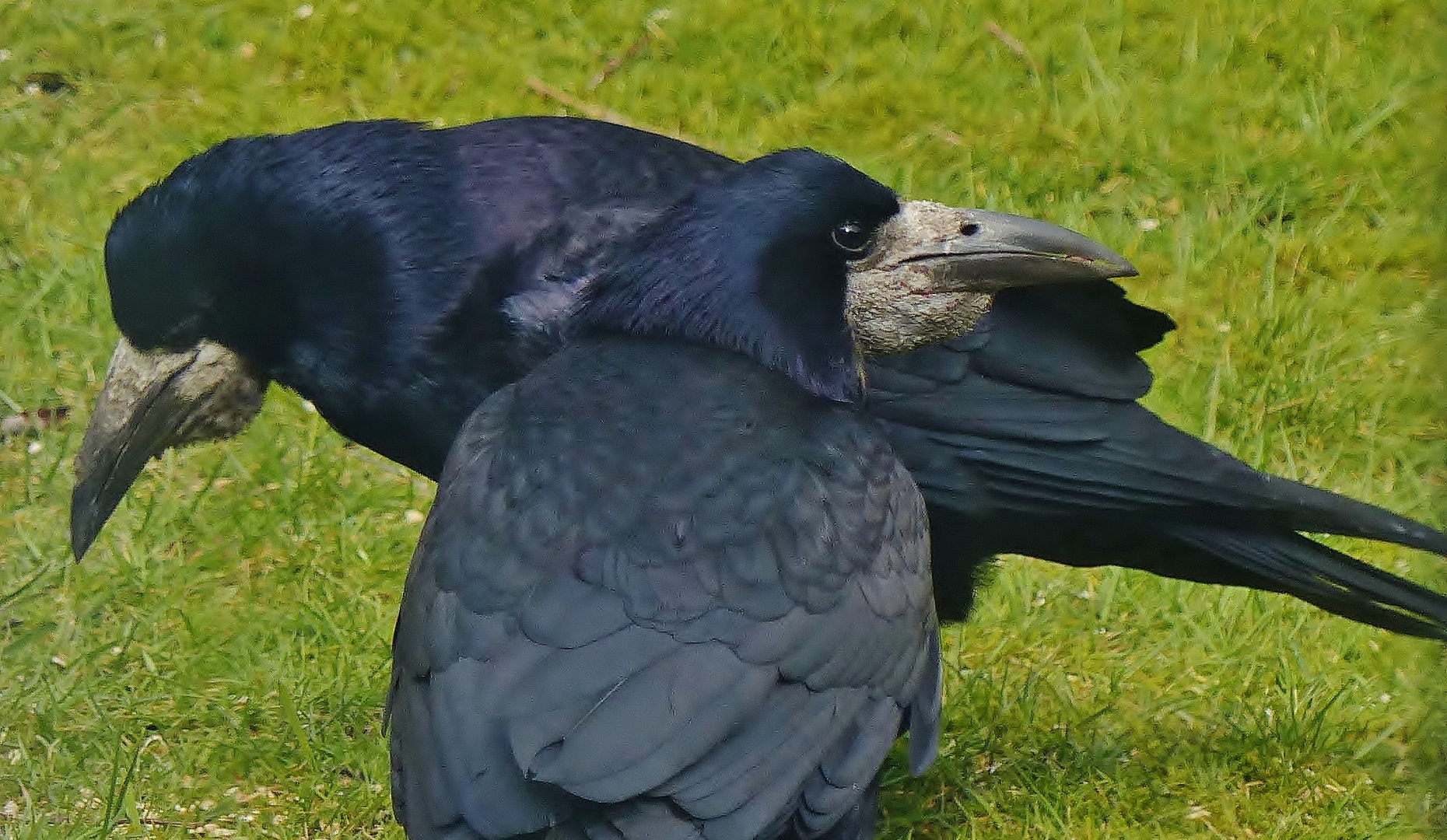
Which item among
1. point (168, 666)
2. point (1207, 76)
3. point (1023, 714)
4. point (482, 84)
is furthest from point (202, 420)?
point (1207, 76)

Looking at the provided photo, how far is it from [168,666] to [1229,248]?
2802 mm

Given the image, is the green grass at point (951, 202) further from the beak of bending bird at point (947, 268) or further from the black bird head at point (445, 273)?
the beak of bending bird at point (947, 268)

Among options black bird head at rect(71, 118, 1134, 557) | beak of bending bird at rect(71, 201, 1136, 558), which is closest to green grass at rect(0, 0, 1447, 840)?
black bird head at rect(71, 118, 1134, 557)

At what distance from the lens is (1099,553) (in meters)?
3.67

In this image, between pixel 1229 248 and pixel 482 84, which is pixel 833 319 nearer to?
Answer: pixel 1229 248

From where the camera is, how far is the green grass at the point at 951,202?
150 inches

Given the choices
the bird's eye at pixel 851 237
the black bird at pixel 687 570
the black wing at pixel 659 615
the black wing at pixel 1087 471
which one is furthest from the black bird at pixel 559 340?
the black wing at pixel 659 615

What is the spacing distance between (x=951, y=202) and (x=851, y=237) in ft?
7.28

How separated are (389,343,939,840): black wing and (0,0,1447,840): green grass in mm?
941

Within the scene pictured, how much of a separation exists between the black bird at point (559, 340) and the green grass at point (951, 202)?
1.26ft

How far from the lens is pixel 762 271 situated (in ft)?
10.4

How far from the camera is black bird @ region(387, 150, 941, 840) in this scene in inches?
104

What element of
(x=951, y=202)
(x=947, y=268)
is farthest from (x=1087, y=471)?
(x=951, y=202)

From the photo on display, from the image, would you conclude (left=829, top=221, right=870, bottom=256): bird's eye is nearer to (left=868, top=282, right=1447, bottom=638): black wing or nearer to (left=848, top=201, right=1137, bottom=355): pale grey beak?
(left=848, top=201, right=1137, bottom=355): pale grey beak
